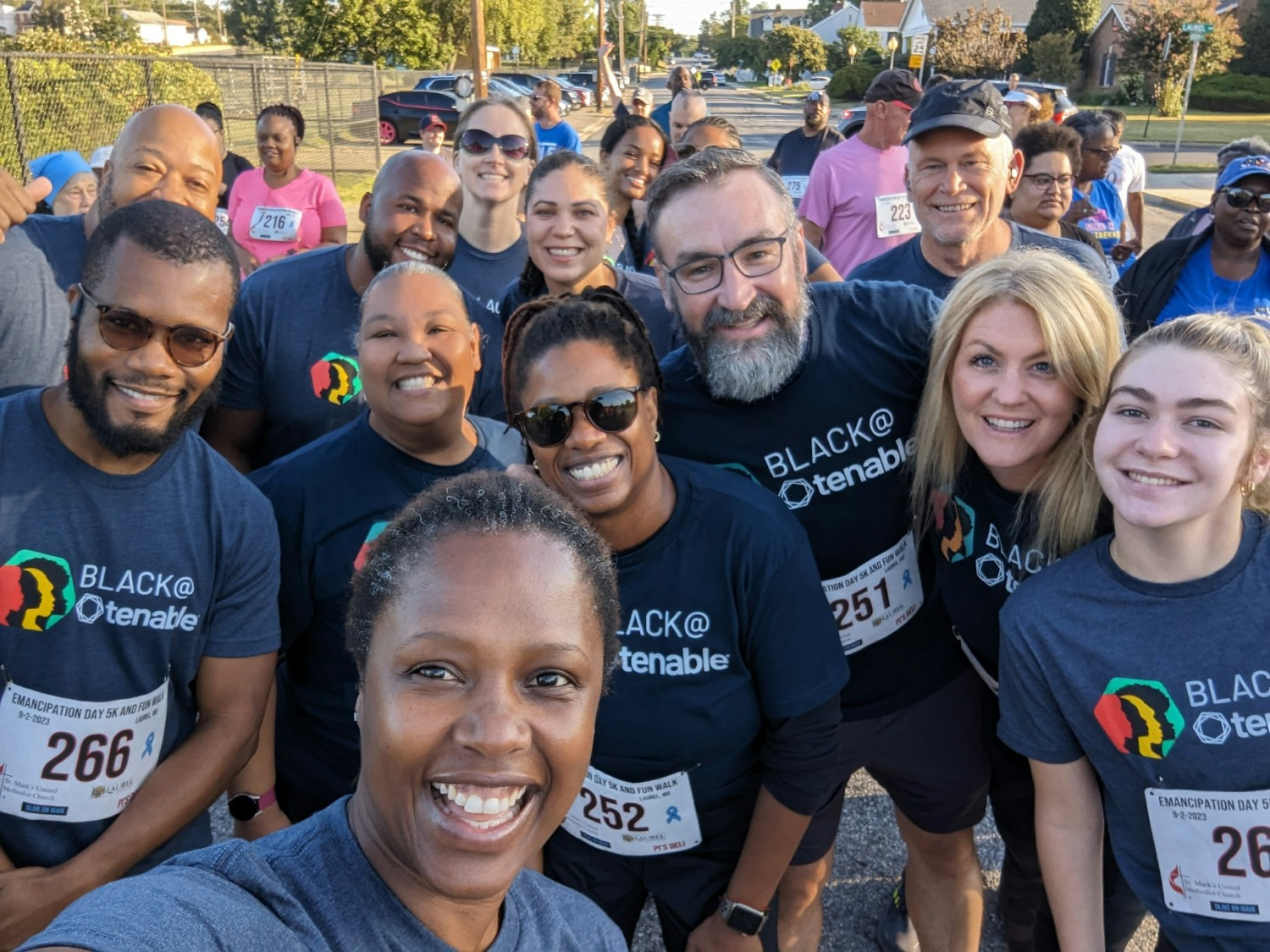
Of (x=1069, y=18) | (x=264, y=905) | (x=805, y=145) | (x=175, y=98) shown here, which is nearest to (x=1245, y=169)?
(x=805, y=145)

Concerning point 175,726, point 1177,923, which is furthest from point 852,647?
point 175,726

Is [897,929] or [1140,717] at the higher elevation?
[1140,717]

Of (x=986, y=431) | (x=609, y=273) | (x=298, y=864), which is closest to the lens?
(x=298, y=864)

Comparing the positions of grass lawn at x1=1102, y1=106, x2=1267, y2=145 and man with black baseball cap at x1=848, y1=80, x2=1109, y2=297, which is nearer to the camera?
man with black baseball cap at x1=848, y1=80, x2=1109, y2=297

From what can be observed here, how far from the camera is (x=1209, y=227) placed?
499 cm

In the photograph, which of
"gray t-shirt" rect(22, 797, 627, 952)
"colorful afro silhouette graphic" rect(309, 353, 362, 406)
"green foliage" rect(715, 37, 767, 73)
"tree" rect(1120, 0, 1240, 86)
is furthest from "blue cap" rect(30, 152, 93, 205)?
"green foliage" rect(715, 37, 767, 73)

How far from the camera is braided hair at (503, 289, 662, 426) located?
229 cm

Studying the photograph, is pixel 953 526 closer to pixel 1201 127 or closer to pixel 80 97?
pixel 80 97

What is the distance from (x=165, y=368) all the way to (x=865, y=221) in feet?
16.2

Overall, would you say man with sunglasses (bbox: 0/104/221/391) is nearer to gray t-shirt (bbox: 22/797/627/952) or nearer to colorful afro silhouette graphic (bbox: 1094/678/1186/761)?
gray t-shirt (bbox: 22/797/627/952)

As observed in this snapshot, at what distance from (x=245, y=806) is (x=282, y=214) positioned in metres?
5.70

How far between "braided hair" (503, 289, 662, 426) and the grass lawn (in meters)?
29.8

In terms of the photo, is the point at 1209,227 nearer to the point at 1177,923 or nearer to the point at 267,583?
the point at 1177,923

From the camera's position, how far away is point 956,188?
3830 mm
